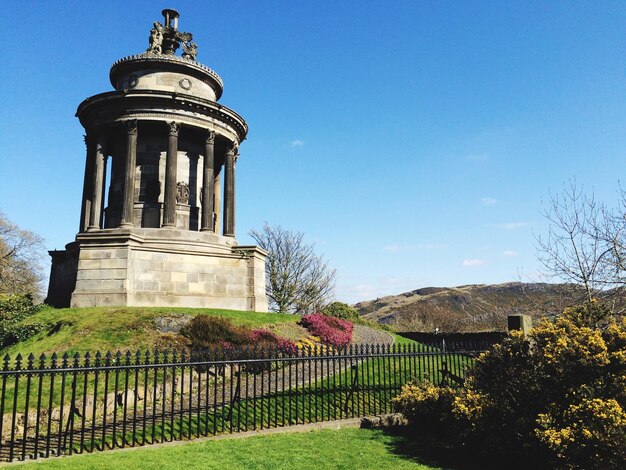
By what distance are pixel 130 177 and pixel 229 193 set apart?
18.7 ft

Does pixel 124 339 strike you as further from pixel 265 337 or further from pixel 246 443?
pixel 246 443

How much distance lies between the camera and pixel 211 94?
93.5 feet

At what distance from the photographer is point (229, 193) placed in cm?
2708

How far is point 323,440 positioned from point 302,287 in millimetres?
35481

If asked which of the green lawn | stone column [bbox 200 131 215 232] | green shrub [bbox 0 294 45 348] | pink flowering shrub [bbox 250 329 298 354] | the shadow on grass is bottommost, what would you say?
the shadow on grass

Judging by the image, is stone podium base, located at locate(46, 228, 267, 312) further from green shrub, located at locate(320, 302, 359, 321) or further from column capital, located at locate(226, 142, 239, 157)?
green shrub, located at locate(320, 302, 359, 321)

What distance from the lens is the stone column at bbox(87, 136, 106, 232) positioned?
76.8ft

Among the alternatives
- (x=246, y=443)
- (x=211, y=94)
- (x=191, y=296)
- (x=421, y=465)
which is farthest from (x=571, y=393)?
(x=211, y=94)

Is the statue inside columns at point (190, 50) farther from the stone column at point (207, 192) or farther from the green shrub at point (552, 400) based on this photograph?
the green shrub at point (552, 400)

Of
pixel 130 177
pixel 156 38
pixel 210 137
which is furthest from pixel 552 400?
pixel 156 38

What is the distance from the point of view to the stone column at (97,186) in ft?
76.8

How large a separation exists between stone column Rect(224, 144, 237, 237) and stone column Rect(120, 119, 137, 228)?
521cm

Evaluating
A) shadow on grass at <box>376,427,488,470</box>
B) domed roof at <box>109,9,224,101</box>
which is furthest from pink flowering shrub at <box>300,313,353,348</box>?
domed roof at <box>109,9,224,101</box>

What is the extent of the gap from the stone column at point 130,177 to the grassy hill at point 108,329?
18.4 feet
